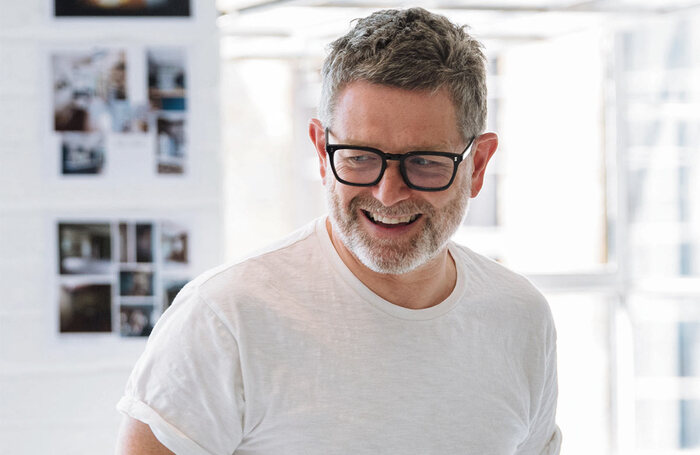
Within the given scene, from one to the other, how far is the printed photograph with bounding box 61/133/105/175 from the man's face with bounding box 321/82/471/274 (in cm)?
110

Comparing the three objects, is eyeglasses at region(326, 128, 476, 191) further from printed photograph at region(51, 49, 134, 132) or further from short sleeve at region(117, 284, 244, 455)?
printed photograph at region(51, 49, 134, 132)

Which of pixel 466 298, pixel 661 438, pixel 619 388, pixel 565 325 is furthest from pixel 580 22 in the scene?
pixel 466 298

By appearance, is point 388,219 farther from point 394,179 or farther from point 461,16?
point 461,16

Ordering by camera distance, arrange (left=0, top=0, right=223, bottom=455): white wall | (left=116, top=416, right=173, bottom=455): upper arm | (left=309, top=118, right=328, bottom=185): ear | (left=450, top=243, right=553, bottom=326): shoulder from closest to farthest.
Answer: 1. (left=116, top=416, right=173, bottom=455): upper arm
2. (left=309, top=118, right=328, bottom=185): ear
3. (left=450, top=243, right=553, bottom=326): shoulder
4. (left=0, top=0, right=223, bottom=455): white wall

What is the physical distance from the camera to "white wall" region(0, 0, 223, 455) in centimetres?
215

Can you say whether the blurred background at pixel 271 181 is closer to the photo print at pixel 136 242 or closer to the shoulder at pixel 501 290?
the photo print at pixel 136 242

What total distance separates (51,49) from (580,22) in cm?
283

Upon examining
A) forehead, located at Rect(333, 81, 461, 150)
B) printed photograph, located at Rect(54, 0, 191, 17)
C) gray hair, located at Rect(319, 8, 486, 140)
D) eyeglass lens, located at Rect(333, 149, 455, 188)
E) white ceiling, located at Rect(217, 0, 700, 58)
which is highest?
white ceiling, located at Rect(217, 0, 700, 58)

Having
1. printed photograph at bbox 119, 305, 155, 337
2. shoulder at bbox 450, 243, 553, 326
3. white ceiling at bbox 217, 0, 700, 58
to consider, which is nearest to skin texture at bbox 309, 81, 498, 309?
shoulder at bbox 450, 243, 553, 326

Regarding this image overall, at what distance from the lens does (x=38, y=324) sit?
218 centimetres

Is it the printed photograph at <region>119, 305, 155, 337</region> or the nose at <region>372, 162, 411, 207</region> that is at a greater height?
the nose at <region>372, 162, 411, 207</region>

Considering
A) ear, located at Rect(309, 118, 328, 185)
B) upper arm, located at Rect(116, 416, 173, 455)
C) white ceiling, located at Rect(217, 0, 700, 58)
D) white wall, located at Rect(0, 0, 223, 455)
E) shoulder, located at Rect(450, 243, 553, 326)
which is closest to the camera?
upper arm, located at Rect(116, 416, 173, 455)

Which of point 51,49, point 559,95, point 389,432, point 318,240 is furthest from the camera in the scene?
point 559,95

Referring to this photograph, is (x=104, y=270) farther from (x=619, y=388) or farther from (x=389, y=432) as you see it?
(x=619, y=388)
